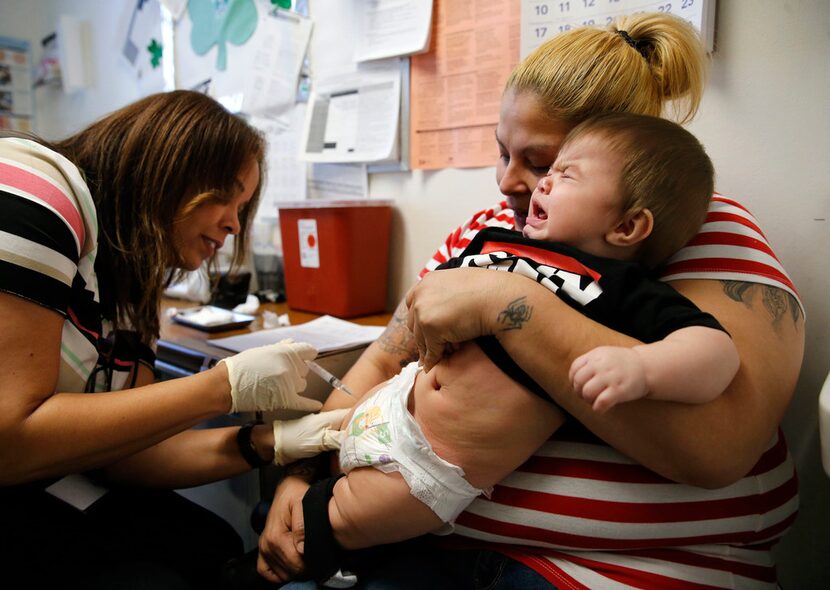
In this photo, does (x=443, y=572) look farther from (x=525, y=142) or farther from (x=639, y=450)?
(x=525, y=142)

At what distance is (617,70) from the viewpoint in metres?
0.88

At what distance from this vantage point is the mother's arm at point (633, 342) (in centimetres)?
65

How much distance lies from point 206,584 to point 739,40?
1.51 meters

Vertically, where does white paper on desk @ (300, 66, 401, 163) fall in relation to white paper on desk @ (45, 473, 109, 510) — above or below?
above

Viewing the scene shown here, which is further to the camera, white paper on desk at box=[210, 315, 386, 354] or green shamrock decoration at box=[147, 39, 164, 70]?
green shamrock decoration at box=[147, 39, 164, 70]

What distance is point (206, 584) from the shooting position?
109 centimetres

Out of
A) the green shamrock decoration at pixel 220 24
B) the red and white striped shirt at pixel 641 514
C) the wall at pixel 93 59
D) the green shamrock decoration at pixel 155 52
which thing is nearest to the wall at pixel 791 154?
the red and white striped shirt at pixel 641 514

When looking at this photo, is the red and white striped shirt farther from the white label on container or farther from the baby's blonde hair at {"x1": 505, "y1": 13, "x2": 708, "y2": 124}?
the white label on container

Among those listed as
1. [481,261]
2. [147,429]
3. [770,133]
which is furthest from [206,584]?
[770,133]

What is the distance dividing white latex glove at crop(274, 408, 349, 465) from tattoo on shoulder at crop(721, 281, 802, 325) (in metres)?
0.68

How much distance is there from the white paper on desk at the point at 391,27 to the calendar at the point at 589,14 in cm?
35

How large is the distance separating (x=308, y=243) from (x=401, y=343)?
706 millimetres

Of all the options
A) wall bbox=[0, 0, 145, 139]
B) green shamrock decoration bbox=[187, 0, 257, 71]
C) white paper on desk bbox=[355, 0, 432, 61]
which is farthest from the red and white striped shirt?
wall bbox=[0, 0, 145, 139]

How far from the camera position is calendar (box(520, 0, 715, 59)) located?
3.38 feet
